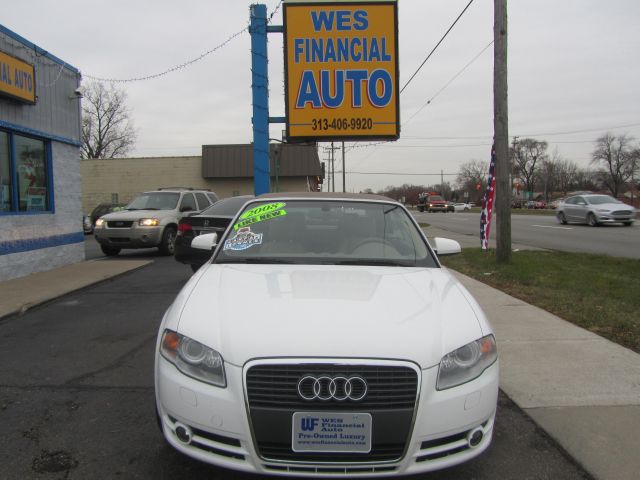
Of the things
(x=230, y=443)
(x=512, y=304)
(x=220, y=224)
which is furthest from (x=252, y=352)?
(x=220, y=224)

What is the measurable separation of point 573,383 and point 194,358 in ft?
10.0

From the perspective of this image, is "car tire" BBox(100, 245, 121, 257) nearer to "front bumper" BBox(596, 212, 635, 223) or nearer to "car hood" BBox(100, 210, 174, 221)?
"car hood" BBox(100, 210, 174, 221)

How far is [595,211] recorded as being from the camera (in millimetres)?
22984

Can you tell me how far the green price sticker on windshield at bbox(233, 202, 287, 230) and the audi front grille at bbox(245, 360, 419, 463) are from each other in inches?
74.6

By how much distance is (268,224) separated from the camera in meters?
4.04

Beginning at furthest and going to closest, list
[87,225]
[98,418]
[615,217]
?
[87,225] < [615,217] < [98,418]

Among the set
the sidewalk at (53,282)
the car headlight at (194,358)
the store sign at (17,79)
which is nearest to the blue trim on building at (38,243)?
the sidewalk at (53,282)

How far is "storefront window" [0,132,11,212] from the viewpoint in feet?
30.1

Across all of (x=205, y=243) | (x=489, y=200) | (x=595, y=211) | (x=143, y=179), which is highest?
(x=143, y=179)

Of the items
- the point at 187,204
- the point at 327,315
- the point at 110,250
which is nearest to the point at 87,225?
the point at 110,250

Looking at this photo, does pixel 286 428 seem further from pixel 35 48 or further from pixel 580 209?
pixel 580 209

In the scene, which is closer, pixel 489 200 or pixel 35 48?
pixel 35 48

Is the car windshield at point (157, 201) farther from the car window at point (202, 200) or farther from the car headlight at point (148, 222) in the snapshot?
the car headlight at point (148, 222)

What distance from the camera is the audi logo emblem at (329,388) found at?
7.62ft
